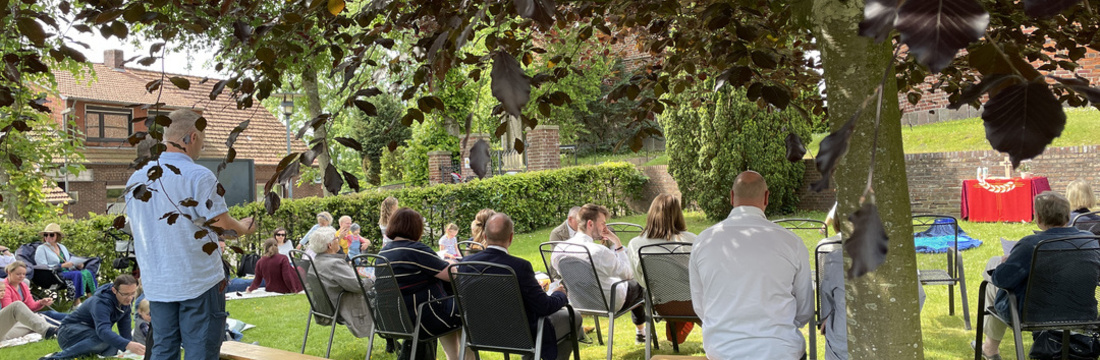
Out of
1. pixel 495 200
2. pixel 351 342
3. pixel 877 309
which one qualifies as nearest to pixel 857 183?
pixel 877 309

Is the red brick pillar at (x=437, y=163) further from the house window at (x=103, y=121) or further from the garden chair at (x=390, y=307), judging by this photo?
the garden chair at (x=390, y=307)

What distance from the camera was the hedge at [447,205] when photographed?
10.8 meters

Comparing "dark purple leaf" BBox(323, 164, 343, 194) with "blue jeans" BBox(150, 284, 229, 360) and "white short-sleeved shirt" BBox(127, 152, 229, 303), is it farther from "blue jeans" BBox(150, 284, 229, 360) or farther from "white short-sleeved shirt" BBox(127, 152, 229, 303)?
"blue jeans" BBox(150, 284, 229, 360)

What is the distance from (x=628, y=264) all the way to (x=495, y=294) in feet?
5.09

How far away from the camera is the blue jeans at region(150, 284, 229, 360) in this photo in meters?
3.60

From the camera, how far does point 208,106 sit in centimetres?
2645

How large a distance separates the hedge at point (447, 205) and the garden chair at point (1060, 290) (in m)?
8.68

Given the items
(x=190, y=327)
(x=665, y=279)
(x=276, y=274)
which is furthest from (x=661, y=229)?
(x=276, y=274)

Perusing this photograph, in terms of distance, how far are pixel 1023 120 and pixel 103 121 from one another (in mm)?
31331

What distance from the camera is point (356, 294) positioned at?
5.59m

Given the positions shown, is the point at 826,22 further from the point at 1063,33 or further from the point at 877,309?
the point at 1063,33

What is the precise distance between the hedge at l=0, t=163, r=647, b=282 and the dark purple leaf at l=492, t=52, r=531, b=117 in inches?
386

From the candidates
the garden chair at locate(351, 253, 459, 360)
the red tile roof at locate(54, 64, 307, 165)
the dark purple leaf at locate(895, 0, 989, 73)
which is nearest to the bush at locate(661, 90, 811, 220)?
the garden chair at locate(351, 253, 459, 360)

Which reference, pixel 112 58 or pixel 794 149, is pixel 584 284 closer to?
pixel 794 149
